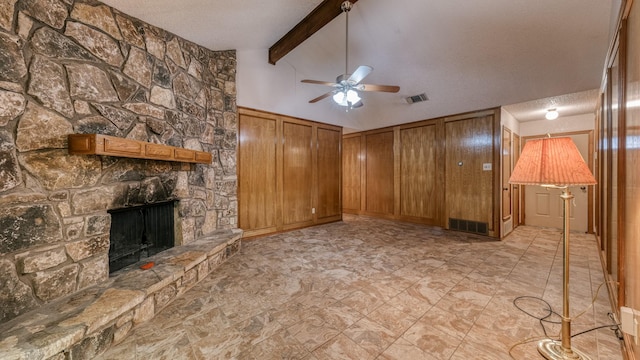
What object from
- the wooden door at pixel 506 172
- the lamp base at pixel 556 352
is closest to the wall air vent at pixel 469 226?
the wooden door at pixel 506 172

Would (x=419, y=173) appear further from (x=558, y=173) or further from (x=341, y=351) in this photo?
(x=341, y=351)

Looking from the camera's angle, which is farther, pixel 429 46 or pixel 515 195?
pixel 515 195

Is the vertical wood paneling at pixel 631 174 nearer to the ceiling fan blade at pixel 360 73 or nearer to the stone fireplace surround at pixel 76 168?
the ceiling fan blade at pixel 360 73

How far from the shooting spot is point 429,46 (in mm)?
3504

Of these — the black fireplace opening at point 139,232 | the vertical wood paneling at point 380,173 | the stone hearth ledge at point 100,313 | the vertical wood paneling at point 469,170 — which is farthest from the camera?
the vertical wood paneling at point 380,173

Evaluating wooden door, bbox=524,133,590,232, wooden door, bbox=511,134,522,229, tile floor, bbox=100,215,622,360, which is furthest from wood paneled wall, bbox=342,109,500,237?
wooden door, bbox=524,133,590,232

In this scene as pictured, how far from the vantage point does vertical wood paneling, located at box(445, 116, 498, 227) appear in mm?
4555

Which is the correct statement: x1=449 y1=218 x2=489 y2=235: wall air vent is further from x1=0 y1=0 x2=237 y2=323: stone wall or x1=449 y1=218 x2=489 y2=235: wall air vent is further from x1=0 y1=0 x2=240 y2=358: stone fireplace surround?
x1=0 y1=0 x2=237 y2=323: stone wall

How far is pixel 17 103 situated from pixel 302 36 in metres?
2.91

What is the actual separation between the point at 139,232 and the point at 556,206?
7.59 meters

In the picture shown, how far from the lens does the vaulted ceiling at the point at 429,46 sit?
269cm

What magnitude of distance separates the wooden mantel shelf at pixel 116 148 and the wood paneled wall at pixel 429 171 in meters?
4.88

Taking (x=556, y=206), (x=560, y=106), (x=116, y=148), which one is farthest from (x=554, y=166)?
(x=556, y=206)

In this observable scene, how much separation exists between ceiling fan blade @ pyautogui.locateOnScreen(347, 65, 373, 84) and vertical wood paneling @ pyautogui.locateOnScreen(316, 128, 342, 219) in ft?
9.12
